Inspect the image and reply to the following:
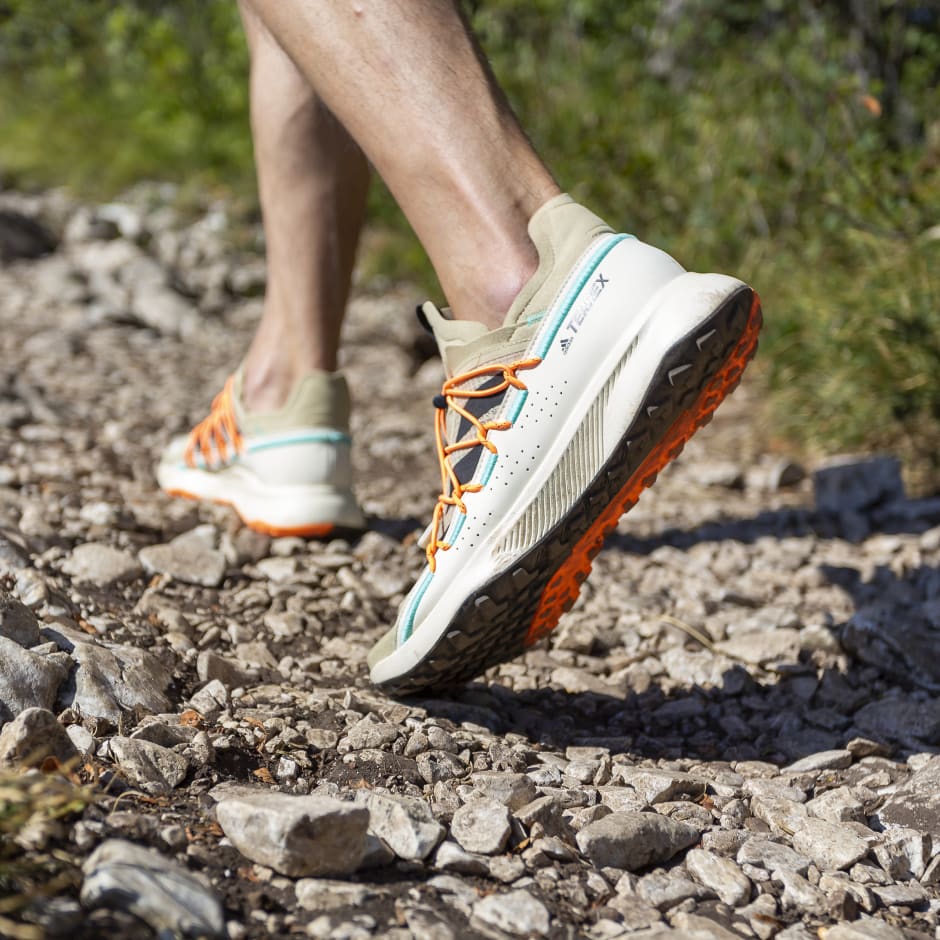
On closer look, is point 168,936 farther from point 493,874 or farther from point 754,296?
point 754,296

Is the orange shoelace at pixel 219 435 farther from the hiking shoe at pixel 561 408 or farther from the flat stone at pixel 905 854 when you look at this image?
the flat stone at pixel 905 854

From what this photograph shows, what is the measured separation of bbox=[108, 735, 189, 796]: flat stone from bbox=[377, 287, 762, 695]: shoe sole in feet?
1.16

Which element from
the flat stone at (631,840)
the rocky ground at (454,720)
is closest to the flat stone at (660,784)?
the rocky ground at (454,720)

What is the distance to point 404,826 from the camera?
4.07ft

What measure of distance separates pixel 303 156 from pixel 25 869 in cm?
152

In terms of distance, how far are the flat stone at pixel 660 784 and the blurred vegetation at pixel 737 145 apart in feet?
5.44

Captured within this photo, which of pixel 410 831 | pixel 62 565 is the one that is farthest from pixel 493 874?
pixel 62 565

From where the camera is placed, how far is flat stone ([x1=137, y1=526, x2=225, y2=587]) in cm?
207

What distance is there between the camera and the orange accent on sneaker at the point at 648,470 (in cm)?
149

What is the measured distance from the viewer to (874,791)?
5.01 feet

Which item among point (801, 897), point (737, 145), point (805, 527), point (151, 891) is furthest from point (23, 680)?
point (737, 145)

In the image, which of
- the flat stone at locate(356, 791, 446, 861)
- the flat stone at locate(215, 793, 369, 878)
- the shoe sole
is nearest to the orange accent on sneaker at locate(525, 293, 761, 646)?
the shoe sole

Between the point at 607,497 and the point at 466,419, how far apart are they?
221mm

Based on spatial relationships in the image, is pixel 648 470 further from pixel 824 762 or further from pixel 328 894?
pixel 328 894
